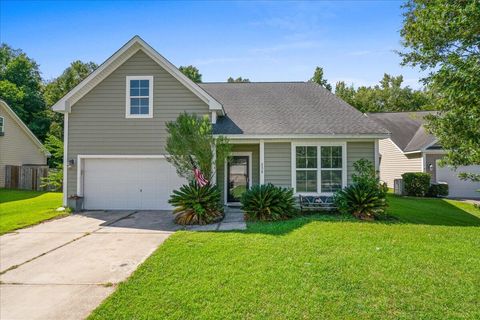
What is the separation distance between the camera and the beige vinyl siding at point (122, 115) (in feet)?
38.3

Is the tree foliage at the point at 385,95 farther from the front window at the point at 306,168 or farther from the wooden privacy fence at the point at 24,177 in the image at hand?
the wooden privacy fence at the point at 24,177

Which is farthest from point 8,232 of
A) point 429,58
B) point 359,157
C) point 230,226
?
point 429,58

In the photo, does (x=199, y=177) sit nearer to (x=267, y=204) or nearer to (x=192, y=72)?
(x=267, y=204)

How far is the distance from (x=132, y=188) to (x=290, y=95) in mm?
8693

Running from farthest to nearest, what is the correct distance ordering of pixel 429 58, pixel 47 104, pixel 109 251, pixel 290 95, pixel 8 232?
pixel 47 104
pixel 290 95
pixel 429 58
pixel 8 232
pixel 109 251

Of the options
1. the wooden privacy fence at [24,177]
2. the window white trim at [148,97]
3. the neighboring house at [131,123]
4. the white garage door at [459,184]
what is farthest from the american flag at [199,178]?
the white garage door at [459,184]

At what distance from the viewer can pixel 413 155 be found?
61.4 feet

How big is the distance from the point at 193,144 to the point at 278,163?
361 cm

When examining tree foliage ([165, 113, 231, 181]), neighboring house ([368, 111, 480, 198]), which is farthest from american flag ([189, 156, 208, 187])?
neighboring house ([368, 111, 480, 198])

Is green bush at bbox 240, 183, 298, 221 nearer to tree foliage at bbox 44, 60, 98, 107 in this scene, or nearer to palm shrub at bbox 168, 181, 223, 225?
palm shrub at bbox 168, 181, 223, 225

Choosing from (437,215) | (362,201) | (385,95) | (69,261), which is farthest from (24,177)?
(385,95)

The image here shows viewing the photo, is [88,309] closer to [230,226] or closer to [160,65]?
[230,226]

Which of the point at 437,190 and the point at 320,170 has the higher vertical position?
the point at 320,170

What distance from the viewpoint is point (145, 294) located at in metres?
4.14
